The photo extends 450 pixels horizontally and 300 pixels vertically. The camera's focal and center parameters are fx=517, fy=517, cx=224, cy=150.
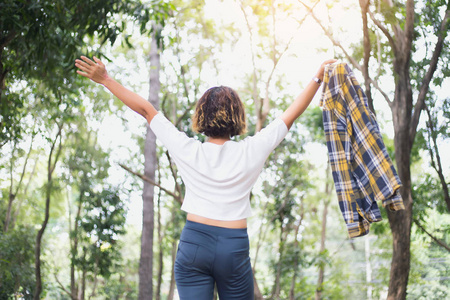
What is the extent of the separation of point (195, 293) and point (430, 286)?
7569 mm

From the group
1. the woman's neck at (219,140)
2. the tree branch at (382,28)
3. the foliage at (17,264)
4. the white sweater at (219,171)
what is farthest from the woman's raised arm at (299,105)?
the foliage at (17,264)

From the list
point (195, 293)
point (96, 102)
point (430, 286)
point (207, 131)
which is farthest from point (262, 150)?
point (96, 102)

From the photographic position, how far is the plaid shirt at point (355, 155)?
7.48 ft

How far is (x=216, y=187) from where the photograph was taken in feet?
6.40

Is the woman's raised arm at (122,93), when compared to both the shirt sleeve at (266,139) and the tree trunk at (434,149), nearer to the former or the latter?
the shirt sleeve at (266,139)

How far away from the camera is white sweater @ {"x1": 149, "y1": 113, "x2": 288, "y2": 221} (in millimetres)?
1930

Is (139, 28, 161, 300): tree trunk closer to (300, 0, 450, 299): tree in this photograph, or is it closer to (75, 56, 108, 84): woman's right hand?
(300, 0, 450, 299): tree

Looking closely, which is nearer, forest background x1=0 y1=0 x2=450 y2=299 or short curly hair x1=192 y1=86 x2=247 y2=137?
short curly hair x1=192 y1=86 x2=247 y2=137

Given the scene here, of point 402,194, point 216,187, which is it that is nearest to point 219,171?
point 216,187

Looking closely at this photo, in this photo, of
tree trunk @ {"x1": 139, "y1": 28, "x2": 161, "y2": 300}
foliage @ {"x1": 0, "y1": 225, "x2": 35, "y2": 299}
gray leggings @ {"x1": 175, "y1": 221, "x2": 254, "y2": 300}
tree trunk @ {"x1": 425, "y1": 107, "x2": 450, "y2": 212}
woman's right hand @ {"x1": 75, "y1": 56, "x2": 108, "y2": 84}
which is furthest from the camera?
tree trunk @ {"x1": 139, "y1": 28, "x2": 161, "y2": 300}

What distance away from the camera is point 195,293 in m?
1.87

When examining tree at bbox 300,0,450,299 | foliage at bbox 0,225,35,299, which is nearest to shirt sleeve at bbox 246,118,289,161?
tree at bbox 300,0,450,299

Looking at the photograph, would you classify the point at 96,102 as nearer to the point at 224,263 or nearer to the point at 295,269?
the point at 295,269

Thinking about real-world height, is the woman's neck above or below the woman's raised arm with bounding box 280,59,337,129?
below
